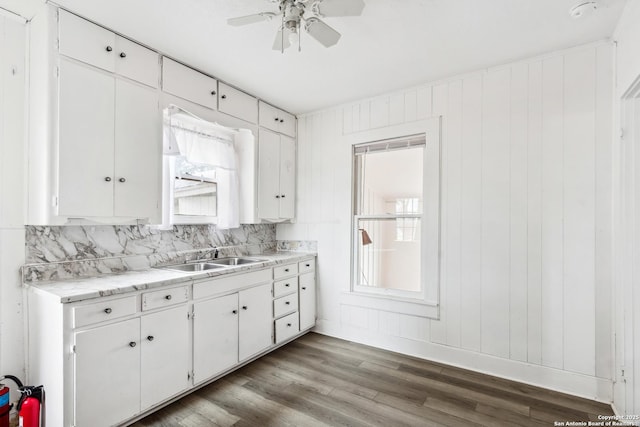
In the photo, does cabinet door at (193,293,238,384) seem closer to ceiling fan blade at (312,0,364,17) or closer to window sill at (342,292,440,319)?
window sill at (342,292,440,319)

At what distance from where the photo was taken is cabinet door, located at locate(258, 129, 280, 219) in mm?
3527

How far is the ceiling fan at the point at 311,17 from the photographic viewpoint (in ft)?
5.61

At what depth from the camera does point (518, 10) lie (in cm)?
204

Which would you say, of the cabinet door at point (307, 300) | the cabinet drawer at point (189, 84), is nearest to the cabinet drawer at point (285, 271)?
the cabinet door at point (307, 300)

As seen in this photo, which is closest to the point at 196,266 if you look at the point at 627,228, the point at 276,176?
the point at 276,176

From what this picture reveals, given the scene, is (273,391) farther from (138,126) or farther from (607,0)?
(607,0)

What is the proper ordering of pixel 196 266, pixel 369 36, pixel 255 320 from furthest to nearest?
pixel 196 266 < pixel 255 320 < pixel 369 36

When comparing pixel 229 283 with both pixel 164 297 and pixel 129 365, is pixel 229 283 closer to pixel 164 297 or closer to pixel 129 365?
pixel 164 297

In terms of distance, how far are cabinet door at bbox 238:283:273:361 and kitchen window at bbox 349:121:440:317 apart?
101 cm

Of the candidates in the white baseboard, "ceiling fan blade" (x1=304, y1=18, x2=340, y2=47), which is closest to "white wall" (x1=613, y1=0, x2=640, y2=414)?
the white baseboard

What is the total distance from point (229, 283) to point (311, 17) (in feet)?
6.81

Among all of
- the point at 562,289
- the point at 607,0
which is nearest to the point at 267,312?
the point at 562,289

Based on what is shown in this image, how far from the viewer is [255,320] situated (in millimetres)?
2934

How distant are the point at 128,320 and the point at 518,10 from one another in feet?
10.6
